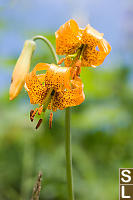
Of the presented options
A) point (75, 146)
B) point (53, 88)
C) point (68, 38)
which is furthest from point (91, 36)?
point (75, 146)

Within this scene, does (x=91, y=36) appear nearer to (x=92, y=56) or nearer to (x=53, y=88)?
(x=92, y=56)

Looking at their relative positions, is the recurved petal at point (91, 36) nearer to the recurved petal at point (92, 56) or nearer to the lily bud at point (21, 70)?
the recurved petal at point (92, 56)

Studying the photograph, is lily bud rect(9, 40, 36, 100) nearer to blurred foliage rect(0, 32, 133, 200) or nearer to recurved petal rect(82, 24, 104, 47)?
recurved petal rect(82, 24, 104, 47)

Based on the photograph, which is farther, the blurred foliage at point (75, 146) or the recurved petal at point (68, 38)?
the blurred foliage at point (75, 146)

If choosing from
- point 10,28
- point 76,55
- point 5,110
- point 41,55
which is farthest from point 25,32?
point 76,55

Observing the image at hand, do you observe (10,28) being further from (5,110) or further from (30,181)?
(30,181)

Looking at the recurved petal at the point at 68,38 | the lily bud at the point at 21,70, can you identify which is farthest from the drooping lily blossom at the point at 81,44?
the lily bud at the point at 21,70
